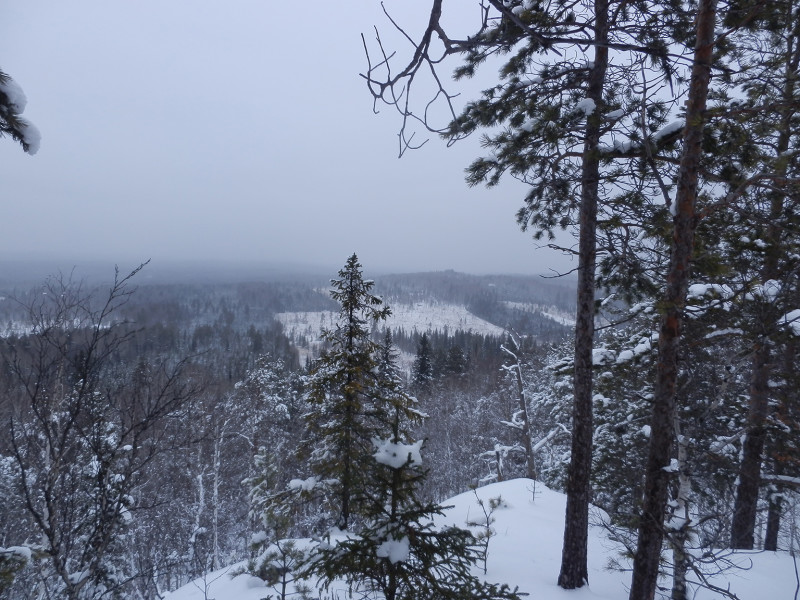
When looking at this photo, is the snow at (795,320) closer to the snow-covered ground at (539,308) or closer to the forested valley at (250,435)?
the forested valley at (250,435)

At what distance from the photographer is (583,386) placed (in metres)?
5.07

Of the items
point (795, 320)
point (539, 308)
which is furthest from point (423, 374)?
point (539, 308)

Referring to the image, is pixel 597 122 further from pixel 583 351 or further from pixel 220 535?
pixel 220 535

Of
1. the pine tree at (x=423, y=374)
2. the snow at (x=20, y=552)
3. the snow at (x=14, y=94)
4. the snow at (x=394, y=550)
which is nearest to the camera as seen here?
the snow at (x=14, y=94)

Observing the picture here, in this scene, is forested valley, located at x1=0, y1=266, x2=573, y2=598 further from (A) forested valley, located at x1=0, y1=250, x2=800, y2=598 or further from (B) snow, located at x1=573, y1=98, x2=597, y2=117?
(B) snow, located at x1=573, y1=98, x2=597, y2=117

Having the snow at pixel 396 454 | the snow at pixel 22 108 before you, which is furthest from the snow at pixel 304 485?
the snow at pixel 22 108

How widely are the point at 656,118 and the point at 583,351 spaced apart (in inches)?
120

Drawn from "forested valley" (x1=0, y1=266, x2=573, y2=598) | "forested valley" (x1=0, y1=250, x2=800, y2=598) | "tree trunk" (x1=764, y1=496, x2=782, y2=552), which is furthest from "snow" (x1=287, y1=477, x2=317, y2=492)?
"tree trunk" (x1=764, y1=496, x2=782, y2=552)

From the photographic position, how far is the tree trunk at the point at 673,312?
3014 millimetres

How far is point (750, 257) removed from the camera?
5980 mm

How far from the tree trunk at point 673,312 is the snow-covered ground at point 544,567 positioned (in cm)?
113

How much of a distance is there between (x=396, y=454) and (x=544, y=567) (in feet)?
15.5

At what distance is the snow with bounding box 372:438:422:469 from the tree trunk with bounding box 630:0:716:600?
1.91m

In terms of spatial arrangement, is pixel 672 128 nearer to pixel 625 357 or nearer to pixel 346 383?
pixel 625 357
